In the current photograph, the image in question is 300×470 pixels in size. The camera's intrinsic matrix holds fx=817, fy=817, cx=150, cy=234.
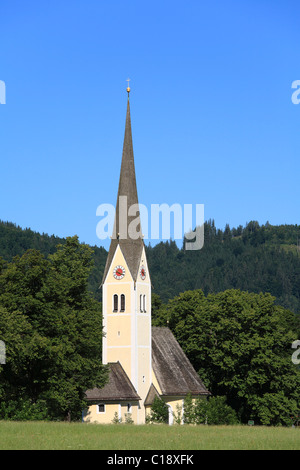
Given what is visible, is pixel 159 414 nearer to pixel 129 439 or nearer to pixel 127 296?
pixel 127 296

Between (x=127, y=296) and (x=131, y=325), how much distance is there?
8.21 ft

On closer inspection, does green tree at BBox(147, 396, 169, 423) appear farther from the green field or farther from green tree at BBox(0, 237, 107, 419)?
the green field

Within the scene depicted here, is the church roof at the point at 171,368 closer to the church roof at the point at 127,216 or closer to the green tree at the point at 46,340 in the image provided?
the church roof at the point at 127,216

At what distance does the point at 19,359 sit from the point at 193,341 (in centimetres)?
3249

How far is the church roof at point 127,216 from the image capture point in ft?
228

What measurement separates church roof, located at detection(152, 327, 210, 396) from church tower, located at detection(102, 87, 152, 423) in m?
1.72

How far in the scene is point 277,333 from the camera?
234 ft

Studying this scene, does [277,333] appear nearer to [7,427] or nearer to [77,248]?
[77,248]

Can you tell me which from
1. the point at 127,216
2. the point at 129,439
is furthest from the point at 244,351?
the point at 129,439

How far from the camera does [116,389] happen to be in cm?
6612
